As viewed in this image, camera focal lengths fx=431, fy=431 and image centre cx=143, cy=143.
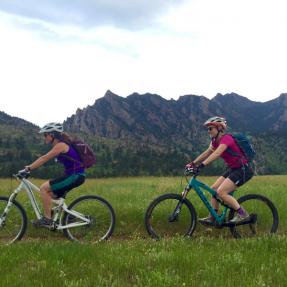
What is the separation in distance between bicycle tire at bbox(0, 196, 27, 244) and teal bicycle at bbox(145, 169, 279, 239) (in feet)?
10.6

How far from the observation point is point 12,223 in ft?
37.1

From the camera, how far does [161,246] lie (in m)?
9.33

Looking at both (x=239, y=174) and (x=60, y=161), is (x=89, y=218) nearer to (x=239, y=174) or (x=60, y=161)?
(x=60, y=161)

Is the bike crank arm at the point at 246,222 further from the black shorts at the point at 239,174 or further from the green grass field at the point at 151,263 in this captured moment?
the green grass field at the point at 151,263

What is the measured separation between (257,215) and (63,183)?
551 cm

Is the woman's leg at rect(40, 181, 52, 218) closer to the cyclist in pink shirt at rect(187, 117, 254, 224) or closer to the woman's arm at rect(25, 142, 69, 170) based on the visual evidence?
the woman's arm at rect(25, 142, 69, 170)

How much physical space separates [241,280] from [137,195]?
37.5 ft

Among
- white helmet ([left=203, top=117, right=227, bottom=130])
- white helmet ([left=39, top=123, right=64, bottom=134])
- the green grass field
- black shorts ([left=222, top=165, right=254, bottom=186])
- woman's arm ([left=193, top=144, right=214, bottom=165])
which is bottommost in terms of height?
the green grass field

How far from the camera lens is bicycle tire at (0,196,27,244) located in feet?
36.7

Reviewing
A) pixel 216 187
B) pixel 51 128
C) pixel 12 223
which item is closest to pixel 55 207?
pixel 12 223

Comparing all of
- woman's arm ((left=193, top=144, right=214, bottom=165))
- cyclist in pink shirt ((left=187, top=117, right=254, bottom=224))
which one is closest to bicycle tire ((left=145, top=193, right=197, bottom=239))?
cyclist in pink shirt ((left=187, top=117, right=254, bottom=224))

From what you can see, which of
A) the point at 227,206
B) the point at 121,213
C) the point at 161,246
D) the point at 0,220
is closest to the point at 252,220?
the point at 227,206

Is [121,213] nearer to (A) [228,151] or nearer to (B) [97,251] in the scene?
(A) [228,151]

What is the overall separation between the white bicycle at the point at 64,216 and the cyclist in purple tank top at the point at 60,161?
0.18m
